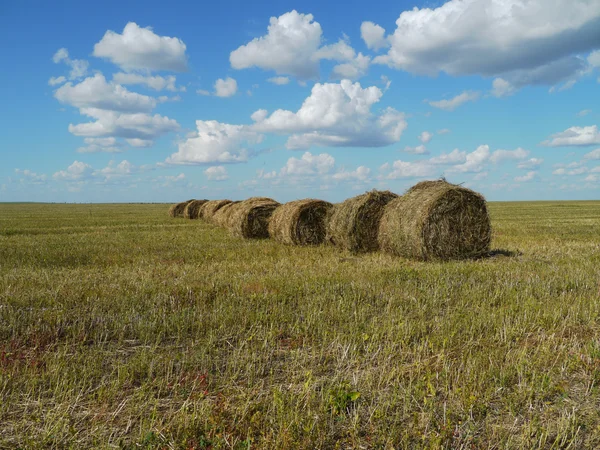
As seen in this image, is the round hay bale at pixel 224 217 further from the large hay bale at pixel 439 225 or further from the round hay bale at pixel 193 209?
the large hay bale at pixel 439 225

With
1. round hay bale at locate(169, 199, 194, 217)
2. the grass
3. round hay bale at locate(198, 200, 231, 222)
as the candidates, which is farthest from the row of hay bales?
round hay bale at locate(169, 199, 194, 217)

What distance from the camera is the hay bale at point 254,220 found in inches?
634

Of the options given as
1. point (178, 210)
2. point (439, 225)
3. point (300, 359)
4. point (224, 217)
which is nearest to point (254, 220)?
point (224, 217)

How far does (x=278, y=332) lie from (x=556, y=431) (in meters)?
2.87

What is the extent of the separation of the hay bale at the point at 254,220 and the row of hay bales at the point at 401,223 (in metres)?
1.04

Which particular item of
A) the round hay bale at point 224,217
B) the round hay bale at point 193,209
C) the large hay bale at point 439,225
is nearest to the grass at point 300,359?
the large hay bale at point 439,225

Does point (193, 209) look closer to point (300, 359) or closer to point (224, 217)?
point (224, 217)

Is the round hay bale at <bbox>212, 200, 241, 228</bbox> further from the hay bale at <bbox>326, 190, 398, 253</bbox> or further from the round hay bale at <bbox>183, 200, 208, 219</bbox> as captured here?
the hay bale at <bbox>326, 190, 398, 253</bbox>

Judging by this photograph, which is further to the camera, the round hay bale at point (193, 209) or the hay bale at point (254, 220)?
the round hay bale at point (193, 209)

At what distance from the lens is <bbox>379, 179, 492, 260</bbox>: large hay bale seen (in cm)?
1050

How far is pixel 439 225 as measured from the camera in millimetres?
10562

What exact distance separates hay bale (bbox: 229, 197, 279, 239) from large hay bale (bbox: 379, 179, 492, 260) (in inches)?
229

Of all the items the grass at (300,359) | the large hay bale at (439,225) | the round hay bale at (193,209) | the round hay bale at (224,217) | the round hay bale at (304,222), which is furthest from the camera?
the round hay bale at (193,209)

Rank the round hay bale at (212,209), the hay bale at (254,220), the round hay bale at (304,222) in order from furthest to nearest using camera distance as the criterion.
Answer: the round hay bale at (212,209) < the hay bale at (254,220) < the round hay bale at (304,222)
